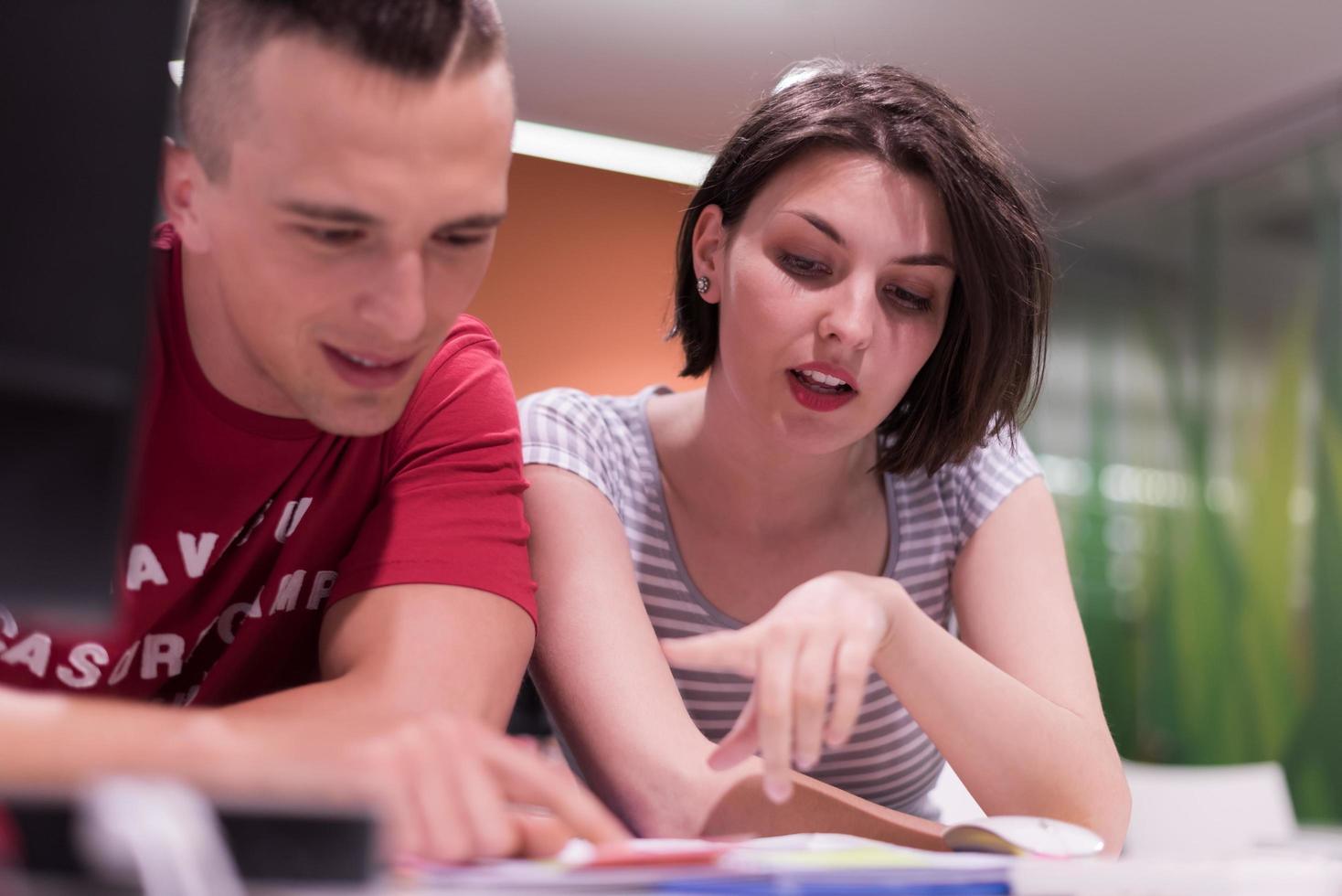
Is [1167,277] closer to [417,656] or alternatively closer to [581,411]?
[581,411]

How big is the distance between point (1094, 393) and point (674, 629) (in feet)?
13.8

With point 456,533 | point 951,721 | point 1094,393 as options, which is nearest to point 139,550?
point 456,533

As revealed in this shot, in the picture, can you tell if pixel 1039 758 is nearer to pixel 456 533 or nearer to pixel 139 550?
pixel 456 533

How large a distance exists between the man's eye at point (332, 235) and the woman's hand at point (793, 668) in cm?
31

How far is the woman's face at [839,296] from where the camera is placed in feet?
3.64

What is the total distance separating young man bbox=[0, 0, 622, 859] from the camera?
1.69 feet

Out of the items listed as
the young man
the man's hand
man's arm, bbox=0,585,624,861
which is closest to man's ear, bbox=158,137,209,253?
the young man

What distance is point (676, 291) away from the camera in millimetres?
1415

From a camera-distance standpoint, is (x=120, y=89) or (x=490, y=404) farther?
(x=490, y=404)

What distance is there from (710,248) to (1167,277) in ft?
13.2

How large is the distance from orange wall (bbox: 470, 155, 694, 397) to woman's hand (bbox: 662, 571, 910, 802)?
0.77 metres

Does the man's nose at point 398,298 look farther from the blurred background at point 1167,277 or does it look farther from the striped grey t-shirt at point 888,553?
the blurred background at point 1167,277

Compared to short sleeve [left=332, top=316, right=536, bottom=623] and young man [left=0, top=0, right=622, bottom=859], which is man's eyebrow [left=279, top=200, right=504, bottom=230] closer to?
young man [left=0, top=0, right=622, bottom=859]

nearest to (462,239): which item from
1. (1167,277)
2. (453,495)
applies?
(453,495)
